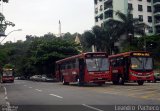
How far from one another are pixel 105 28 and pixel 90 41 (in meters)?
3.89

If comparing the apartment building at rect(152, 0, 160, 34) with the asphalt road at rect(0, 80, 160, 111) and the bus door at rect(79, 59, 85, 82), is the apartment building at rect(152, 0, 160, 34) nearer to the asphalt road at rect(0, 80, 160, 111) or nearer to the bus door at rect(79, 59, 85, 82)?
the bus door at rect(79, 59, 85, 82)

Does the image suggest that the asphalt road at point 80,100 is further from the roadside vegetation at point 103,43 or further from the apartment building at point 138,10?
the apartment building at point 138,10

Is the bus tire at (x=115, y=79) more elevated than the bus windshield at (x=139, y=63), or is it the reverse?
the bus windshield at (x=139, y=63)

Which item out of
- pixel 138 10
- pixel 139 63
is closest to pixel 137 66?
pixel 139 63

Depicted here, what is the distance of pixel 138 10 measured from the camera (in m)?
90.6

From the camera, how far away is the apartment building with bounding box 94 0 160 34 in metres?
88.6

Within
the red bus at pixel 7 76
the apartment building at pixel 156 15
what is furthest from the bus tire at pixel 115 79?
the apartment building at pixel 156 15

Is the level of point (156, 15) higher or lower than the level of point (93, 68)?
higher

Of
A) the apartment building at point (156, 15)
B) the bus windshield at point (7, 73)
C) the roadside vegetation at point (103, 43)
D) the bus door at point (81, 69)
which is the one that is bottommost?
the bus door at point (81, 69)

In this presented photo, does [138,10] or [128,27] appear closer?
[128,27]

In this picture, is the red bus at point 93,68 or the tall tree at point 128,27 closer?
the red bus at point 93,68

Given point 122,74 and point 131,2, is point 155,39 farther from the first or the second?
point 122,74

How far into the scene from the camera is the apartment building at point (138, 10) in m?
88.6

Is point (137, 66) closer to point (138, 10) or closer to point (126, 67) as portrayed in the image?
point (126, 67)
